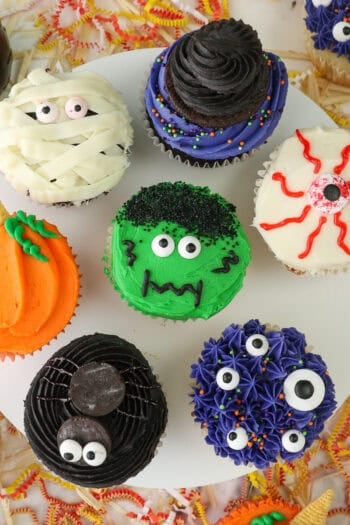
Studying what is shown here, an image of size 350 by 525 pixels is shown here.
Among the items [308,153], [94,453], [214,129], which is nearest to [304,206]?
[308,153]

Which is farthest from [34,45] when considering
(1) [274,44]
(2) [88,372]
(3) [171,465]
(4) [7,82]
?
(3) [171,465]

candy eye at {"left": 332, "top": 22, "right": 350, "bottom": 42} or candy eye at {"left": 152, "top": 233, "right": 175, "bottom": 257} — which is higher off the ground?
candy eye at {"left": 332, "top": 22, "right": 350, "bottom": 42}

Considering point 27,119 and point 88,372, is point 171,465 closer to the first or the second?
point 88,372

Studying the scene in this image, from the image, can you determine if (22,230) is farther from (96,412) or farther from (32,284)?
(96,412)

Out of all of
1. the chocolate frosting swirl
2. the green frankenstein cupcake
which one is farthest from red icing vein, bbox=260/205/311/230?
the chocolate frosting swirl

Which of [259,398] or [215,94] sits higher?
[215,94]

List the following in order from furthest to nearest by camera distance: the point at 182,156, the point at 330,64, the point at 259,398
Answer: the point at 330,64, the point at 182,156, the point at 259,398

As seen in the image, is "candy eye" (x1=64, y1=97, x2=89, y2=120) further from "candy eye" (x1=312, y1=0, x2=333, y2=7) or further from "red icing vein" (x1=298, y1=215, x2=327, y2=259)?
"candy eye" (x1=312, y1=0, x2=333, y2=7)
